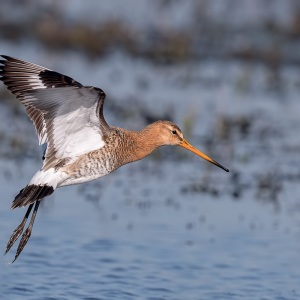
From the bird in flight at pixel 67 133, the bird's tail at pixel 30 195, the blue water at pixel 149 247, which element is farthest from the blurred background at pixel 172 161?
the bird in flight at pixel 67 133

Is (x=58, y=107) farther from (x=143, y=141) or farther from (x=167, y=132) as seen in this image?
(x=167, y=132)

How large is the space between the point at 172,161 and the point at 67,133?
11.1 ft

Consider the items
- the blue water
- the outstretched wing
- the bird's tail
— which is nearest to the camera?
the outstretched wing

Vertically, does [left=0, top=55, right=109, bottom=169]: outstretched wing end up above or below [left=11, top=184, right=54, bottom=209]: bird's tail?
above

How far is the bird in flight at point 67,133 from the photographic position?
7117 mm

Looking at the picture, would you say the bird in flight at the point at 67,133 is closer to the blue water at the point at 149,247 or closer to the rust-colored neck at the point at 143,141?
the rust-colored neck at the point at 143,141

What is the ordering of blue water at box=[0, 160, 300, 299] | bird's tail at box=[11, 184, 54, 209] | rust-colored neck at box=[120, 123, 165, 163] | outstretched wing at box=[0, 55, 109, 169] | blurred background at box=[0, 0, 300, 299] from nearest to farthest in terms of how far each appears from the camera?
outstretched wing at box=[0, 55, 109, 169] → bird's tail at box=[11, 184, 54, 209] → blue water at box=[0, 160, 300, 299] → rust-colored neck at box=[120, 123, 165, 163] → blurred background at box=[0, 0, 300, 299]

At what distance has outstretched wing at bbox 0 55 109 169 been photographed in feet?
23.1

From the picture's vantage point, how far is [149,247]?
8578 mm

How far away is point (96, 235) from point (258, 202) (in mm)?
1810

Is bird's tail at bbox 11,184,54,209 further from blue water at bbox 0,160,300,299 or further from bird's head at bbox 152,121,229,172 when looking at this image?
bird's head at bbox 152,121,229,172

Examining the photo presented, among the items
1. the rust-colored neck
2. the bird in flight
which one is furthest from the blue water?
the rust-colored neck

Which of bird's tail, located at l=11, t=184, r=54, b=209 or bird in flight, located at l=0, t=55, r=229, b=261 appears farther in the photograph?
bird's tail, located at l=11, t=184, r=54, b=209

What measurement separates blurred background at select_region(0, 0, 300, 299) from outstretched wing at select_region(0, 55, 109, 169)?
1062 mm
